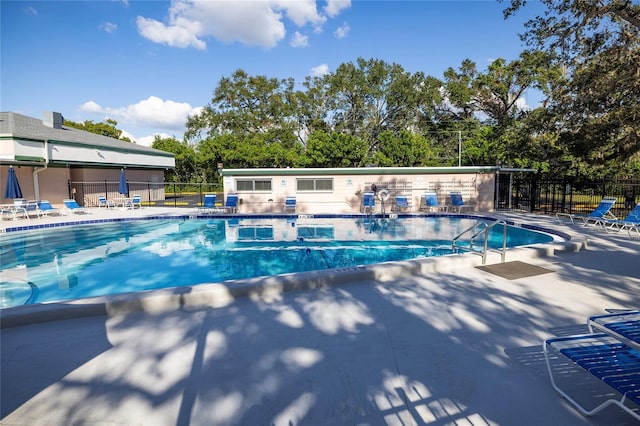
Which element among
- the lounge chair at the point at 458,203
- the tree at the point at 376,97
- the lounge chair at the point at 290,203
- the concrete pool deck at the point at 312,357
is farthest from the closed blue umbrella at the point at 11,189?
the tree at the point at 376,97

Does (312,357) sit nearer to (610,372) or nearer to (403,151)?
(610,372)

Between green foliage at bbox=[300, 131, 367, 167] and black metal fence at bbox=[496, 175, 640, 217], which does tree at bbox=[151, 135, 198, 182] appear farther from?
black metal fence at bbox=[496, 175, 640, 217]

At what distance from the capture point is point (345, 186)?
55.3 feet

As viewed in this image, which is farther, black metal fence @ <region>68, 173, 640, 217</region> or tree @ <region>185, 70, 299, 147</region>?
tree @ <region>185, 70, 299, 147</region>

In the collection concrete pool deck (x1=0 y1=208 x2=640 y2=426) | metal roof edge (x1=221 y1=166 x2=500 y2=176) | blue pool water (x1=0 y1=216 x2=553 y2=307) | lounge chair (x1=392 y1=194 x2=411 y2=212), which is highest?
metal roof edge (x1=221 y1=166 x2=500 y2=176)

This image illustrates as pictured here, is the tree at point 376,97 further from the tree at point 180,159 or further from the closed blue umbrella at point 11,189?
the closed blue umbrella at point 11,189

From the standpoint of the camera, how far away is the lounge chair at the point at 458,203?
15.7 meters

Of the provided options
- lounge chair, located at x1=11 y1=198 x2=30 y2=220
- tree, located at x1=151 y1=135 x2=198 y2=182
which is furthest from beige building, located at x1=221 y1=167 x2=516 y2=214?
tree, located at x1=151 y1=135 x2=198 y2=182

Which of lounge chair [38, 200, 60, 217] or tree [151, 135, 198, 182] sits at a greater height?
tree [151, 135, 198, 182]

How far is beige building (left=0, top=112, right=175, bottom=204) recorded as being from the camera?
601 inches

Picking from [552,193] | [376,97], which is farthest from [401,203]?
[376,97]

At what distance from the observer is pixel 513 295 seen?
4.57 metres

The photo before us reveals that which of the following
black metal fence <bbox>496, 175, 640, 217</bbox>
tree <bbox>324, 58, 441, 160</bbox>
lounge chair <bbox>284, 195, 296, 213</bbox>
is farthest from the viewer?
tree <bbox>324, 58, 441, 160</bbox>

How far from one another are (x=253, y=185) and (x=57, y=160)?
9.56m
